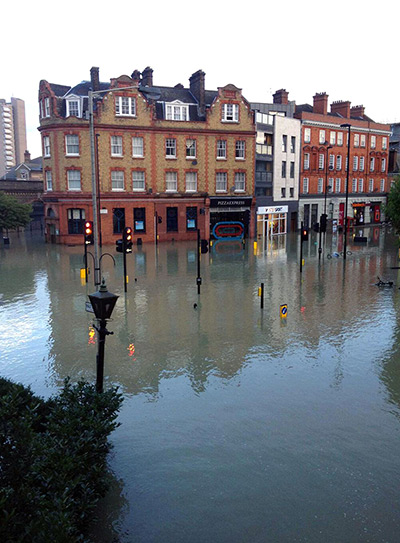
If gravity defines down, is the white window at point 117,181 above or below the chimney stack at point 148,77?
below

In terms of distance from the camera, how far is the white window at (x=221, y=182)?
5128 centimetres

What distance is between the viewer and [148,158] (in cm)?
4753

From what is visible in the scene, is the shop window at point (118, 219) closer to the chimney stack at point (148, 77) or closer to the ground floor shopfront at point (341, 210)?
the chimney stack at point (148, 77)

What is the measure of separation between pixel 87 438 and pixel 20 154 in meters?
202

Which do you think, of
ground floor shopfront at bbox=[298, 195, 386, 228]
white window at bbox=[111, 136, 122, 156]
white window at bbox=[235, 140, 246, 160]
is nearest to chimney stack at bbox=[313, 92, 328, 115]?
ground floor shopfront at bbox=[298, 195, 386, 228]

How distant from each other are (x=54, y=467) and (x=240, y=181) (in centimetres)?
4822

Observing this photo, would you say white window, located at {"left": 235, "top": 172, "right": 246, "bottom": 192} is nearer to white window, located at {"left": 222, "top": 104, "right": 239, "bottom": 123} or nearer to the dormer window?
white window, located at {"left": 222, "top": 104, "right": 239, "bottom": 123}

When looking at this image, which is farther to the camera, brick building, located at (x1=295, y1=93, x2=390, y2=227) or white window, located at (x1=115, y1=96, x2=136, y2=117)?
brick building, located at (x1=295, y1=93, x2=390, y2=227)

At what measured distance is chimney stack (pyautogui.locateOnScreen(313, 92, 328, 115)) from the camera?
62.2 meters

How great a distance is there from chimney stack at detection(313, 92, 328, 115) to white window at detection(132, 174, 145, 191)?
30235mm

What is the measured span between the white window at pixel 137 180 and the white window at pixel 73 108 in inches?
319

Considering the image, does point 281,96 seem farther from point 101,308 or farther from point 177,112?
point 101,308

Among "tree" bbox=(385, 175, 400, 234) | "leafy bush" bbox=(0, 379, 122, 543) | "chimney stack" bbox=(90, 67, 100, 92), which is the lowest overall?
"leafy bush" bbox=(0, 379, 122, 543)

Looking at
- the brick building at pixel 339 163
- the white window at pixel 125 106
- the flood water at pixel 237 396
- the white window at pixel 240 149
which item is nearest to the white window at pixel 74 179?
the white window at pixel 125 106
